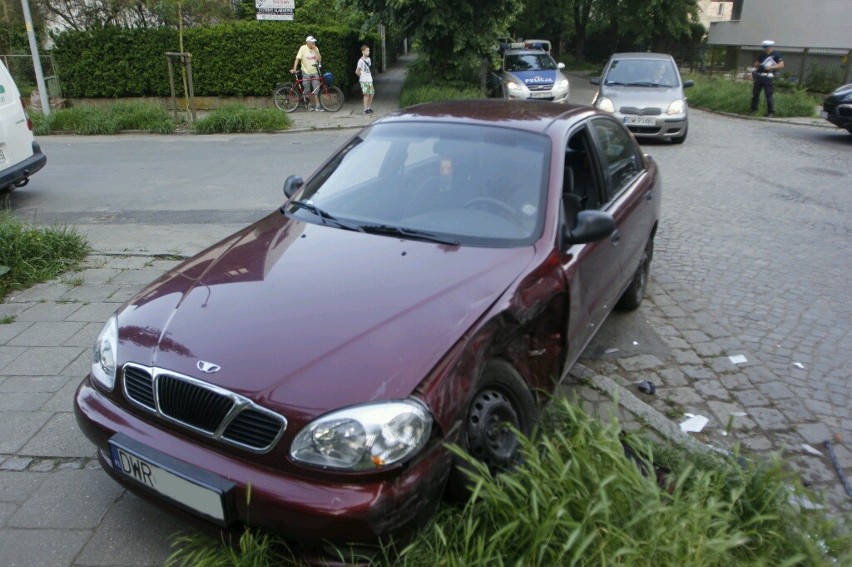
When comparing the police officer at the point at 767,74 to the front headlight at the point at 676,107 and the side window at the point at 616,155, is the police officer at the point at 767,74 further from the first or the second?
the side window at the point at 616,155

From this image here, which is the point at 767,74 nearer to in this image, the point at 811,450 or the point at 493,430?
the point at 811,450

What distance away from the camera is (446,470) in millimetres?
2494

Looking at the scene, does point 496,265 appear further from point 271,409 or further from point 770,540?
point 770,540

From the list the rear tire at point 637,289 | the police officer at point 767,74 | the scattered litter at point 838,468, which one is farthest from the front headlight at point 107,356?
the police officer at point 767,74

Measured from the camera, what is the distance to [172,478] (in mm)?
2518

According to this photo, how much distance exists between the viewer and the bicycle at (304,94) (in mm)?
18344

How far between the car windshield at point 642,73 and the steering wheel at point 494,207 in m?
12.1

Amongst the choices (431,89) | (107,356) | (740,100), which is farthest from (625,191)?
(740,100)

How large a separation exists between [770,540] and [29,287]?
5.74m

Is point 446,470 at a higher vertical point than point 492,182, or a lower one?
lower

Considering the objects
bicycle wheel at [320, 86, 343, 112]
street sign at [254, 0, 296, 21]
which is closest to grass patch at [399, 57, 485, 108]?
bicycle wheel at [320, 86, 343, 112]

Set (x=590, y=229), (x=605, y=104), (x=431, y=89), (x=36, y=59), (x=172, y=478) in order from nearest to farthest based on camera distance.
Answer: (x=172, y=478), (x=590, y=229), (x=605, y=104), (x=36, y=59), (x=431, y=89)

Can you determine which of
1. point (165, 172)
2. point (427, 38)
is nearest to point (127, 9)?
point (427, 38)

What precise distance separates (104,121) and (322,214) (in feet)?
46.4
